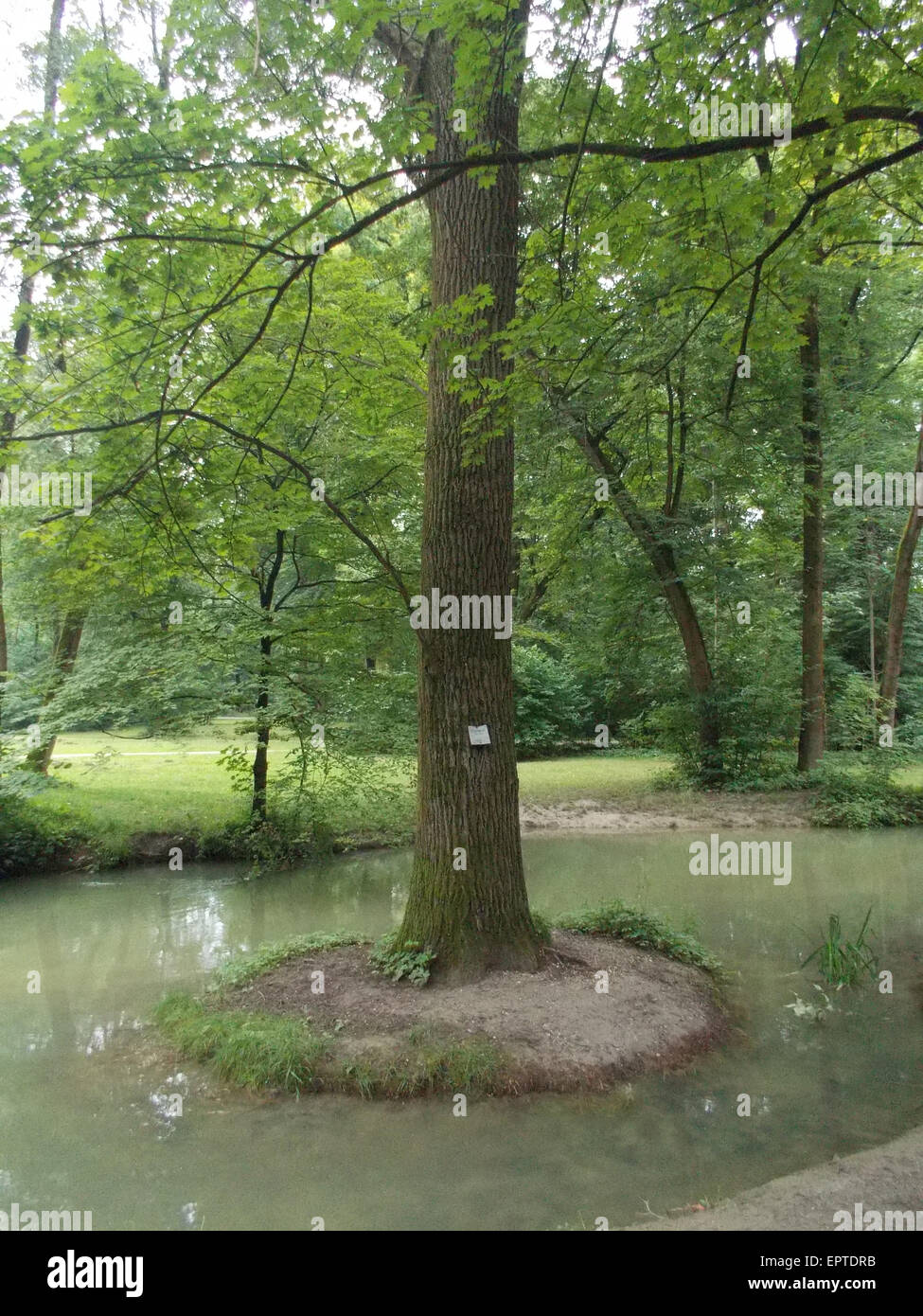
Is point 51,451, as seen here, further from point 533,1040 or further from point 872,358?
point 872,358

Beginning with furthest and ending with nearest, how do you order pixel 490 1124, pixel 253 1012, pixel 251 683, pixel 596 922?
pixel 251 683 < pixel 596 922 < pixel 253 1012 < pixel 490 1124

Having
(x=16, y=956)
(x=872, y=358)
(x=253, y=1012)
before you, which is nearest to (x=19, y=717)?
(x=16, y=956)

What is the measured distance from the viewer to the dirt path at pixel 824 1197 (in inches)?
135

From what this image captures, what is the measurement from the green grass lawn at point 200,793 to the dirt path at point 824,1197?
26.5 ft

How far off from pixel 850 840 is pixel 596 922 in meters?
7.62

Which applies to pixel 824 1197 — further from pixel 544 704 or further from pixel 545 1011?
pixel 544 704

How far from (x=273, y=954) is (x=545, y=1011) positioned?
258 cm

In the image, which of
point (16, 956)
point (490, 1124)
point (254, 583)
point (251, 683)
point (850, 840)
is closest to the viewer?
point (490, 1124)

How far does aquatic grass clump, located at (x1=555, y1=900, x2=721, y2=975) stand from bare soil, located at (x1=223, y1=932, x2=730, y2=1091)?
1.17 ft
